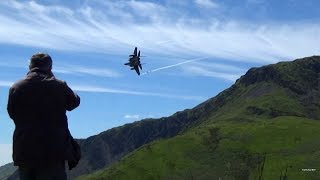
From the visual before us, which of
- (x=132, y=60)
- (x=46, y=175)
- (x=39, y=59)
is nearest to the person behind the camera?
(x=46, y=175)

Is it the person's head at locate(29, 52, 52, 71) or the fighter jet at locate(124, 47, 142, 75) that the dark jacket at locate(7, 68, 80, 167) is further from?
the fighter jet at locate(124, 47, 142, 75)

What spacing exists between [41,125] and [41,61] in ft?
3.26

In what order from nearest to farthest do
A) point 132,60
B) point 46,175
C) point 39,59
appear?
point 46,175, point 39,59, point 132,60

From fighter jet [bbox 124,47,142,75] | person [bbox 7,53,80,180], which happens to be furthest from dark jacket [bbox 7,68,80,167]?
fighter jet [bbox 124,47,142,75]

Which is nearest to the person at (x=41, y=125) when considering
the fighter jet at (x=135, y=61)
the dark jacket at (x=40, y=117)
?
the dark jacket at (x=40, y=117)

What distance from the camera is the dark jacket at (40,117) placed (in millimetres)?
8383

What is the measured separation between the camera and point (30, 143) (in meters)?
8.41

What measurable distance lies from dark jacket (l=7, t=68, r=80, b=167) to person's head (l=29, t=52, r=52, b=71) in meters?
0.13

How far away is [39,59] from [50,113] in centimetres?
88

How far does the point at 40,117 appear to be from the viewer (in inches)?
335

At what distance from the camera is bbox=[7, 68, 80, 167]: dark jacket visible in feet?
27.5

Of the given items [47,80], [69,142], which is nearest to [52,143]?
[69,142]

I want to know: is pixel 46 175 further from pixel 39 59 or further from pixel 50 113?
pixel 39 59

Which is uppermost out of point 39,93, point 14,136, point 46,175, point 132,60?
point 132,60
